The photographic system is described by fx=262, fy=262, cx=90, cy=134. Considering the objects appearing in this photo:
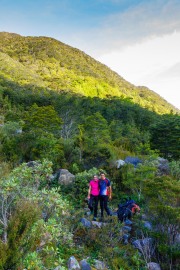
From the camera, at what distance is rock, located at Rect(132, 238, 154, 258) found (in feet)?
23.7

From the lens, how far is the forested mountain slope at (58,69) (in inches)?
2760

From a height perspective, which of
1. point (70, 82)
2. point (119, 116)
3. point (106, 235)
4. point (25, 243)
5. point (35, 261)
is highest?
point (70, 82)

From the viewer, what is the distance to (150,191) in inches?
315

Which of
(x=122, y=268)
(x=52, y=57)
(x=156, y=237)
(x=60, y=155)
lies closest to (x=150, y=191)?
(x=156, y=237)

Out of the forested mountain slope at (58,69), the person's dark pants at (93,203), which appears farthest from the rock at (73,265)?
the forested mountain slope at (58,69)

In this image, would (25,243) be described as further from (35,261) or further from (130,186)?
(130,186)

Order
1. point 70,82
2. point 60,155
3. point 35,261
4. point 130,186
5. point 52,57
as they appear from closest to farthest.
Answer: point 35,261, point 130,186, point 60,155, point 70,82, point 52,57

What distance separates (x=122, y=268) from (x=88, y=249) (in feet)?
3.49

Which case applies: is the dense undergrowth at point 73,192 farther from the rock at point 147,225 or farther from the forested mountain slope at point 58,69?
the forested mountain slope at point 58,69

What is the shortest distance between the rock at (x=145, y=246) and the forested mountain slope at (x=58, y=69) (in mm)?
53768

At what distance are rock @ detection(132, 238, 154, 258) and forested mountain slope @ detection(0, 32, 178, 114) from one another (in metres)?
53.8

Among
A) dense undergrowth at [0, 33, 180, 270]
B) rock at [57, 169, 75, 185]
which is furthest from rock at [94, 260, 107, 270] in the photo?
rock at [57, 169, 75, 185]

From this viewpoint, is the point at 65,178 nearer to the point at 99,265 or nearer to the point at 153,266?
the point at 99,265

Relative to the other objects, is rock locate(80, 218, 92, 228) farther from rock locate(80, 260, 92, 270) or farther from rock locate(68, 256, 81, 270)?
rock locate(68, 256, 81, 270)
